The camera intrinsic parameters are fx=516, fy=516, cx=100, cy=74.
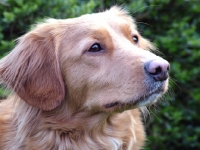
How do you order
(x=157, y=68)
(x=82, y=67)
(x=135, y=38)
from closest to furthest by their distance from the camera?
(x=157, y=68)
(x=82, y=67)
(x=135, y=38)

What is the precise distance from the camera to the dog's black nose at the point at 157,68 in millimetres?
3742

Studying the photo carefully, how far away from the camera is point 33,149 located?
4.18m

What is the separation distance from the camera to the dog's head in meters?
3.92

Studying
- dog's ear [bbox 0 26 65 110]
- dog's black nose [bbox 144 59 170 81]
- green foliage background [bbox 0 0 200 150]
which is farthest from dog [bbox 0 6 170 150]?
green foliage background [bbox 0 0 200 150]

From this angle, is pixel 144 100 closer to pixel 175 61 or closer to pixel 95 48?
pixel 95 48

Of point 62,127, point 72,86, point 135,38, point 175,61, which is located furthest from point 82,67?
point 175,61

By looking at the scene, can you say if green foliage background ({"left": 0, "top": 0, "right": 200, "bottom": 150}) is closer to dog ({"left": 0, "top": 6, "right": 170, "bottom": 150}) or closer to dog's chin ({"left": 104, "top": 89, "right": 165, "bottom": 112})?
dog ({"left": 0, "top": 6, "right": 170, "bottom": 150})

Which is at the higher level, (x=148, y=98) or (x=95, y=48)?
(x=95, y=48)

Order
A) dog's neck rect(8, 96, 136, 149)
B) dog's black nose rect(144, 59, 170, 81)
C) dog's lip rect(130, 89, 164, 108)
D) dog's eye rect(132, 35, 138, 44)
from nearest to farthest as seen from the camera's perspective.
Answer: dog's black nose rect(144, 59, 170, 81) < dog's lip rect(130, 89, 164, 108) < dog's neck rect(8, 96, 136, 149) < dog's eye rect(132, 35, 138, 44)

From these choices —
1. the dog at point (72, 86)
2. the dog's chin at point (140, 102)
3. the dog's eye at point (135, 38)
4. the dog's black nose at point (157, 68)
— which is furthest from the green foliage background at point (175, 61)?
the dog's black nose at point (157, 68)

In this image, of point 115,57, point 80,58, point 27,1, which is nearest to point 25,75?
point 80,58

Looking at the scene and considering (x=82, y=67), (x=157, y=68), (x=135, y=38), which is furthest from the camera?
(x=135, y=38)

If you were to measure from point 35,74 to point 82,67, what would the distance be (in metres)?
0.38

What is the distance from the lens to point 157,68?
12.3 feet
